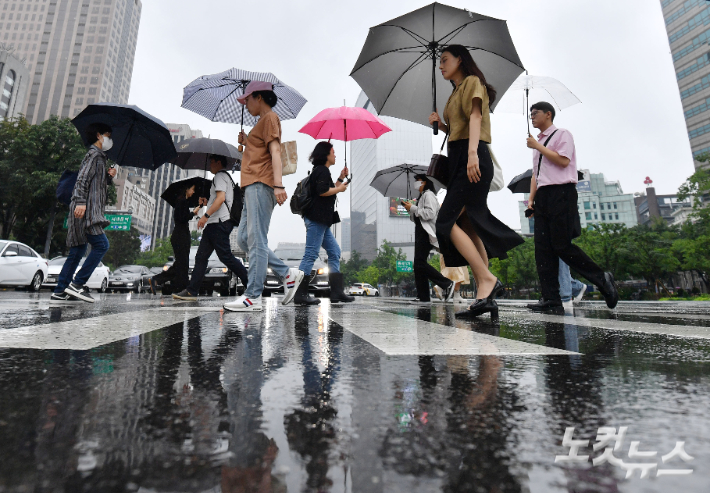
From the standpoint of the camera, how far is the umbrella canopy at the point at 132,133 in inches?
275

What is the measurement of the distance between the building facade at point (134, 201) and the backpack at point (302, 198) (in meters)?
72.8

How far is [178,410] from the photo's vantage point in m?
0.72

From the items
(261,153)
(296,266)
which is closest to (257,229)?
(261,153)

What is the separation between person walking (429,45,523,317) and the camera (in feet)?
11.0

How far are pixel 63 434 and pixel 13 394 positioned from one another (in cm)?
34

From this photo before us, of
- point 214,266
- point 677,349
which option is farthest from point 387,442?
point 214,266

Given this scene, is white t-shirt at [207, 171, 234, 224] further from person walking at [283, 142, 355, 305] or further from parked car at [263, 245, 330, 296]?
parked car at [263, 245, 330, 296]

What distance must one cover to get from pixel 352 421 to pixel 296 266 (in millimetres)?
10971

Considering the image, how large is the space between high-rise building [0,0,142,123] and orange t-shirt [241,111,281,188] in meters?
109

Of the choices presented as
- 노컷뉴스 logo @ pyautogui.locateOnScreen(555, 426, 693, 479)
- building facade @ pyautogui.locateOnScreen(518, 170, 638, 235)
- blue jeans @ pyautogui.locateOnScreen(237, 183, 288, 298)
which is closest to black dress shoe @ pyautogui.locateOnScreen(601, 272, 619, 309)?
blue jeans @ pyautogui.locateOnScreen(237, 183, 288, 298)

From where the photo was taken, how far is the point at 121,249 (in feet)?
153

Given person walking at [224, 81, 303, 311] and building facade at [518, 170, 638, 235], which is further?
building facade at [518, 170, 638, 235]

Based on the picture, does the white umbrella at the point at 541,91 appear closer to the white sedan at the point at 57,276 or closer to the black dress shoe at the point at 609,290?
the black dress shoe at the point at 609,290

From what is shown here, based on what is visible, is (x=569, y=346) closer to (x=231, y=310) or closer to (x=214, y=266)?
(x=231, y=310)
